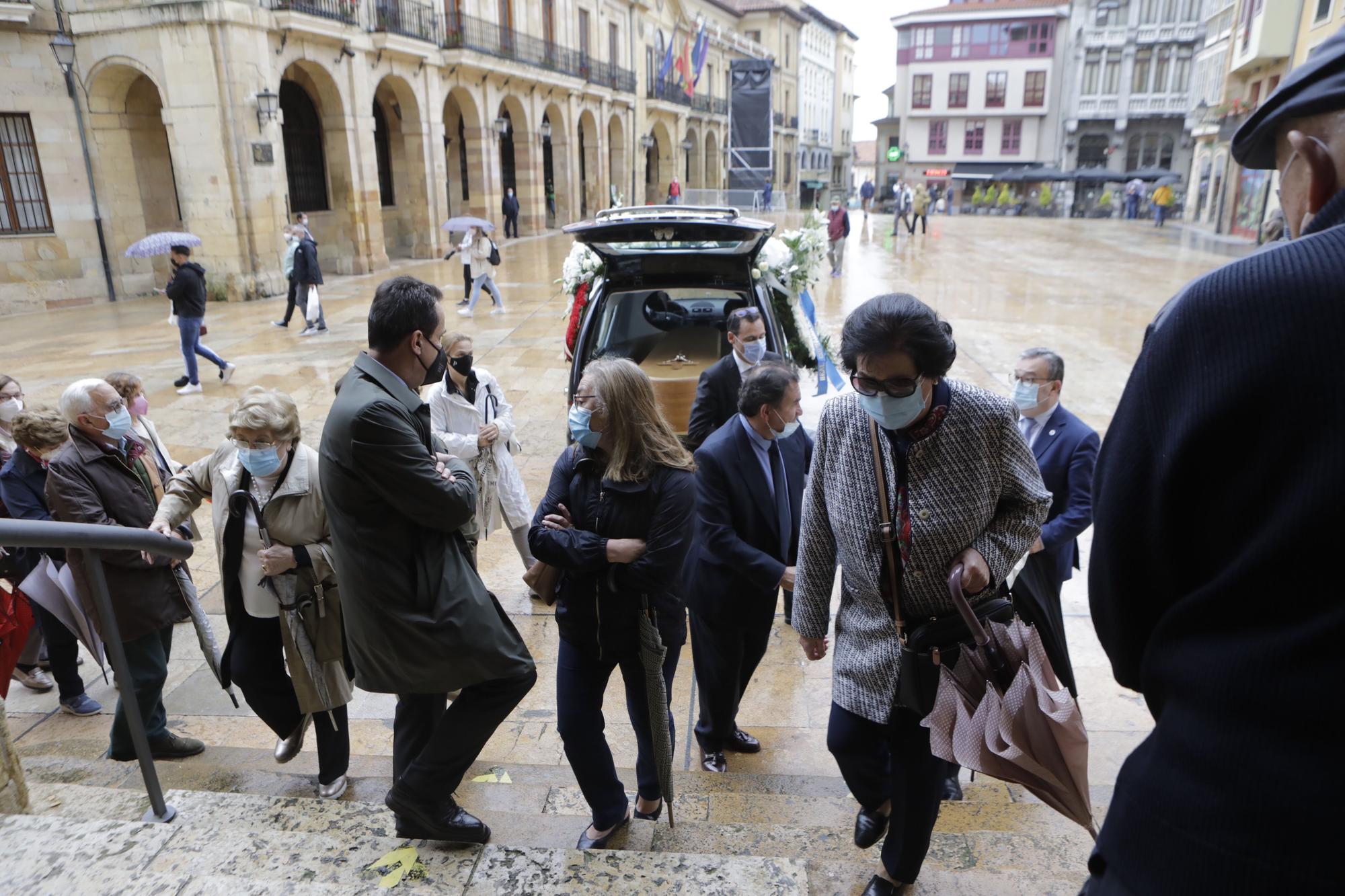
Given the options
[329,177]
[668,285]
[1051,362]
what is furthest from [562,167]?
[1051,362]

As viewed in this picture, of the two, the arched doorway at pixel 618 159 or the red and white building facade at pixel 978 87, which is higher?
the red and white building facade at pixel 978 87

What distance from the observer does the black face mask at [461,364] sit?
15.8ft

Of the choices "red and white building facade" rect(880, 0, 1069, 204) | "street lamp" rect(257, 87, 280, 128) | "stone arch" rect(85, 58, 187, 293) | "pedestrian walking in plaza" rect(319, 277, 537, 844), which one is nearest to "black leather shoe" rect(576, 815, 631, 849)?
"pedestrian walking in plaza" rect(319, 277, 537, 844)

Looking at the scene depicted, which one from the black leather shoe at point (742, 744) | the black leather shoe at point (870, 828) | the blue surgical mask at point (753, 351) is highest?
the blue surgical mask at point (753, 351)

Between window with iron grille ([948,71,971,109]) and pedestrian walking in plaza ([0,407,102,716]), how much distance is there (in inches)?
2585

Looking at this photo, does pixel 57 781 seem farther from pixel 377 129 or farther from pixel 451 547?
pixel 377 129

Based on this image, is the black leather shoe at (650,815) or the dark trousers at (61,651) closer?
the black leather shoe at (650,815)

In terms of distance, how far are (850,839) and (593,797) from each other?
908 millimetres

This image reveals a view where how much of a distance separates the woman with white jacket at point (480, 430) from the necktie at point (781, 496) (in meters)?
1.86

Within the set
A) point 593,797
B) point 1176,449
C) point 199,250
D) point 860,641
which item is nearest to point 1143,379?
point 1176,449

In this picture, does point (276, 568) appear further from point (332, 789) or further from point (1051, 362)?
point (1051, 362)

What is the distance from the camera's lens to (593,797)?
2990 mm

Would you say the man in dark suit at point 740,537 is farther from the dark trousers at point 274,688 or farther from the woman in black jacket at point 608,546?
the dark trousers at point 274,688

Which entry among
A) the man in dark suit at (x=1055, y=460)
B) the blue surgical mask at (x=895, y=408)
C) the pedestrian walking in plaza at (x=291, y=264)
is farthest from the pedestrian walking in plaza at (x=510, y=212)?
the blue surgical mask at (x=895, y=408)
